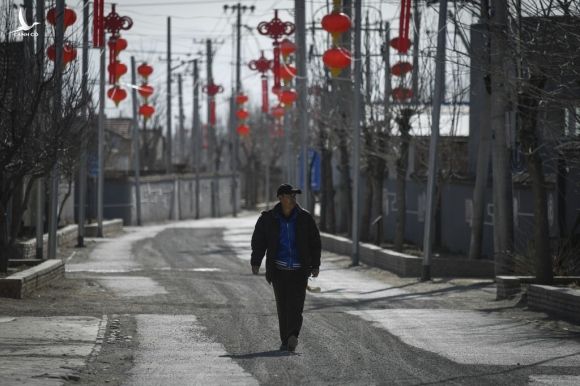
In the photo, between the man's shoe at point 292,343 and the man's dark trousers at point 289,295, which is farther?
the man's dark trousers at point 289,295

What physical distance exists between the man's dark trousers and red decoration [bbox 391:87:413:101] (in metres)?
19.6

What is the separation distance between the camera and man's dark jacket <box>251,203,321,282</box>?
1369 cm

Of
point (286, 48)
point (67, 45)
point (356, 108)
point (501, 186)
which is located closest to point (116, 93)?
point (286, 48)

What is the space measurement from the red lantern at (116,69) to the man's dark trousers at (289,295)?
15922mm

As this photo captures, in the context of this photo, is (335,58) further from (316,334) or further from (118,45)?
(316,334)

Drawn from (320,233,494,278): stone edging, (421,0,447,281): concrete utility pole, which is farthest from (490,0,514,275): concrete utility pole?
(320,233,494,278): stone edging

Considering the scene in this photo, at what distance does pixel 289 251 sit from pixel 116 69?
1639 cm

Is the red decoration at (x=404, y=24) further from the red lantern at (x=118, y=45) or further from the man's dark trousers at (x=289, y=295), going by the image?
the man's dark trousers at (x=289, y=295)

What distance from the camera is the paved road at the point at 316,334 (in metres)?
11.8

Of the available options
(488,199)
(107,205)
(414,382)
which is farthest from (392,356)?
(107,205)

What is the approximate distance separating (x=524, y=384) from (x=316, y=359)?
2395 mm

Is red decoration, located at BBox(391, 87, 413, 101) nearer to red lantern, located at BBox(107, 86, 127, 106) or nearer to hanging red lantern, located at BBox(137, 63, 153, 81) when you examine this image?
hanging red lantern, located at BBox(137, 63, 153, 81)

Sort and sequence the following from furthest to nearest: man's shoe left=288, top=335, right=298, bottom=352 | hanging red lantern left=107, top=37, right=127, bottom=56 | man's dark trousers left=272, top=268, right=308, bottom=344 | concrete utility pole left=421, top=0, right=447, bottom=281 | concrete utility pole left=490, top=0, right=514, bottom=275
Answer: hanging red lantern left=107, top=37, right=127, bottom=56, concrete utility pole left=421, top=0, right=447, bottom=281, concrete utility pole left=490, top=0, right=514, bottom=275, man's dark trousers left=272, top=268, right=308, bottom=344, man's shoe left=288, top=335, right=298, bottom=352

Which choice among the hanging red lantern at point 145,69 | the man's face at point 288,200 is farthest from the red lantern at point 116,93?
the man's face at point 288,200
